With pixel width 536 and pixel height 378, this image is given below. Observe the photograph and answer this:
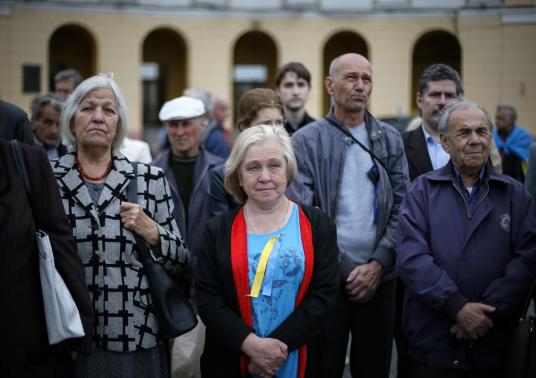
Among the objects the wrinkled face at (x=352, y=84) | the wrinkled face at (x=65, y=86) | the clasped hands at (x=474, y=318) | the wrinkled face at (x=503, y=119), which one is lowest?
the clasped hands at (x=474, y=318)

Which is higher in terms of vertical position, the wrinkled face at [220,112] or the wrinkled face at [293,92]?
the wrinkled face at [220,112]

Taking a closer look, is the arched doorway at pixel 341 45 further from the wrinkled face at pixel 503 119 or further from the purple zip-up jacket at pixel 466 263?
the purple zip-up jacket at pixel 466 263

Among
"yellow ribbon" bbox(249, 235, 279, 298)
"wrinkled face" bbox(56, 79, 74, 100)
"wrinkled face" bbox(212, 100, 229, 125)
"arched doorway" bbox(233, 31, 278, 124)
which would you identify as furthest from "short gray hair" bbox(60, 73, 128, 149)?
"arched doorway" bbox(233, 31, 278, 124)

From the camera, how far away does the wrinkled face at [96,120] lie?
4023 mm

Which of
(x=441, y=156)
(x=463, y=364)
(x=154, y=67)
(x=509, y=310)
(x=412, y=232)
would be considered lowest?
(x=463, y=364)

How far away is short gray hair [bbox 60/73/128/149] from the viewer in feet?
13.4

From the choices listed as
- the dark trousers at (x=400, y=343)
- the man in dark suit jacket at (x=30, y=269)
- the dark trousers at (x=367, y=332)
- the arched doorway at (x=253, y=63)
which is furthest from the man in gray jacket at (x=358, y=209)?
the arched doorway at (x=253, y=63)

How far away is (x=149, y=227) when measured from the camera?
398 cm

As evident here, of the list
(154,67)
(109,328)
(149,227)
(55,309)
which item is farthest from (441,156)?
(154,67)

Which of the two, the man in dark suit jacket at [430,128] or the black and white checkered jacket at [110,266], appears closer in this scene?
the black and white checkered jacket at [110,266]

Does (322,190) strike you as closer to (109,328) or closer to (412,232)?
(412,232)

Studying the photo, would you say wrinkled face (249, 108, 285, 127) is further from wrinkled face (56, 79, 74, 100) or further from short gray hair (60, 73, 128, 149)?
wrinkled face (56, 79, 74, 100)

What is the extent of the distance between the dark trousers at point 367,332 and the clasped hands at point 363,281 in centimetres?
8

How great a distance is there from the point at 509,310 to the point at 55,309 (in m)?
2.47
